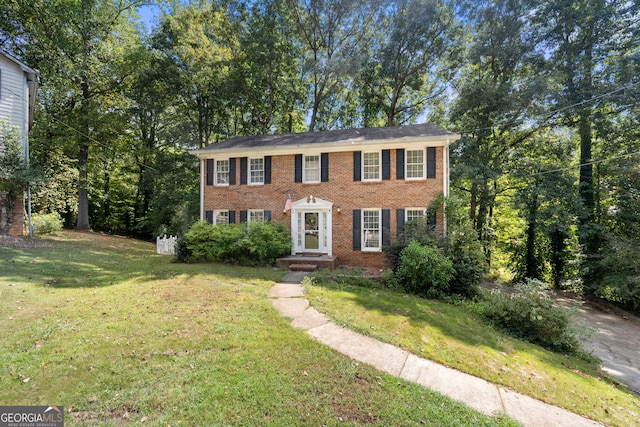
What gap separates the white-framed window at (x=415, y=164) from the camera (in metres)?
11.5

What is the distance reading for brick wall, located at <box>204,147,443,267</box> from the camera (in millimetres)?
11484

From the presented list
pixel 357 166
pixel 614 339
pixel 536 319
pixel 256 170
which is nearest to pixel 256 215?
pixel 256 170

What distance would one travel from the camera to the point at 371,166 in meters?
12.0

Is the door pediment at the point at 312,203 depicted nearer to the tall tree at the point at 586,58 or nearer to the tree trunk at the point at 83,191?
the tall tree at the point at 586,58

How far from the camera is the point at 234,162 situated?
13.4 m

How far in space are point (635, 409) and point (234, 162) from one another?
13992 millimetres

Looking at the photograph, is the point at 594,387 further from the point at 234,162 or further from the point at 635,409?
the point at 234,162

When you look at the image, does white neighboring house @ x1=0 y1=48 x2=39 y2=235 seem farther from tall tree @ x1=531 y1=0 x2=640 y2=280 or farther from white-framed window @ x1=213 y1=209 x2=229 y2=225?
tall tree @ x1=531 y1=0 x2=640 y2=280

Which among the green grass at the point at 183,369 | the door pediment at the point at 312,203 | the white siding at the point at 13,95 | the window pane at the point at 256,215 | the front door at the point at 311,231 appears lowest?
the green grass at the point at 183,369

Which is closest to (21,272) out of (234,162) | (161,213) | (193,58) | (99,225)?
(234,162)

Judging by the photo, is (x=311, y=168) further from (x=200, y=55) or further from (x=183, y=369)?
(x=200, y=55)

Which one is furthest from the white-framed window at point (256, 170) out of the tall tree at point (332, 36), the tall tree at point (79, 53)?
the tall tree at point (79, 53)

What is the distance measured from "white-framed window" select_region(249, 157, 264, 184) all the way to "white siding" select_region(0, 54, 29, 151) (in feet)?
34.1

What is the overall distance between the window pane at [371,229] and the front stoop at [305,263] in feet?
5.66
